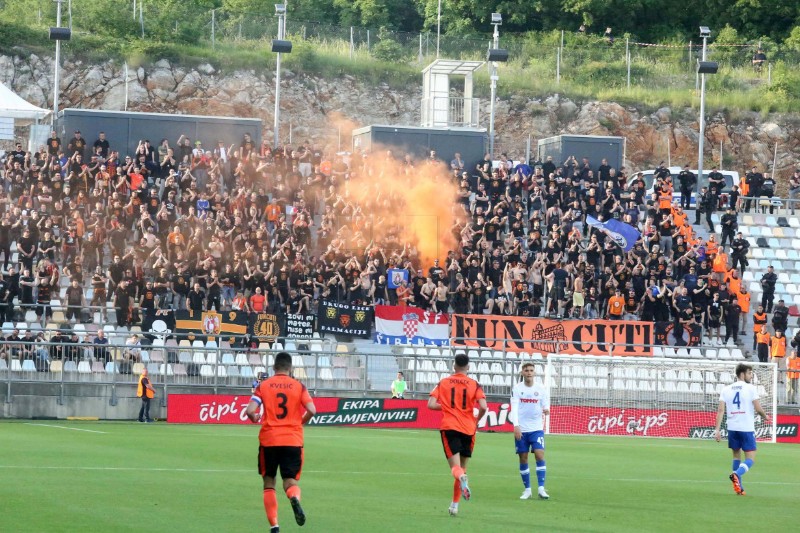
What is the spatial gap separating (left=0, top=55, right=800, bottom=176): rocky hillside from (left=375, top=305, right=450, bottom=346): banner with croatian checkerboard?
29058 millimetres

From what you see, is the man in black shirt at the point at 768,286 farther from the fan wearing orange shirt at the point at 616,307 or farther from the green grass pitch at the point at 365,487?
the green grass pitch at the point at 365,487

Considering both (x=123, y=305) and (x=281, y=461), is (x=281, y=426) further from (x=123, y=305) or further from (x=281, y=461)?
(x=123, y=305)

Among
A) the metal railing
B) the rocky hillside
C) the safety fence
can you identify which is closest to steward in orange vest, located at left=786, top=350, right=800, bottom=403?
the safety fence

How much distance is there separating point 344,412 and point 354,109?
36078 millimetres

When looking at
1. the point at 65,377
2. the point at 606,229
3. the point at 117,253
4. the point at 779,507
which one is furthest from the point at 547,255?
the point at 779,507

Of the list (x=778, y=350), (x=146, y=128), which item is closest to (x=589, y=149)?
(x=778, y=350)

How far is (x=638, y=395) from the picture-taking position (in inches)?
1380

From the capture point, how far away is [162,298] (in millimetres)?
36094

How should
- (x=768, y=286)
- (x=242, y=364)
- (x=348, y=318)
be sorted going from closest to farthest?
(x=242, y=364), (x=348, y=318), (x=768, y=286)

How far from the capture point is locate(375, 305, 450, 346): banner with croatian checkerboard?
37.6 metres

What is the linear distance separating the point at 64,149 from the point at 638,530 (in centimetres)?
3516

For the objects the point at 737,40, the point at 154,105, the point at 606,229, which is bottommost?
the point at 606,229

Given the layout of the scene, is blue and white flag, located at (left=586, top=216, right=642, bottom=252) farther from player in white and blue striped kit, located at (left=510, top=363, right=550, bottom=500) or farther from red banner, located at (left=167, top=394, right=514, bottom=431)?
player in white and blue striped kit, located at (left=510, top=363, right=550, bottom=500)

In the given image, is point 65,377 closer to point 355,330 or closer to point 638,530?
point 355,330
